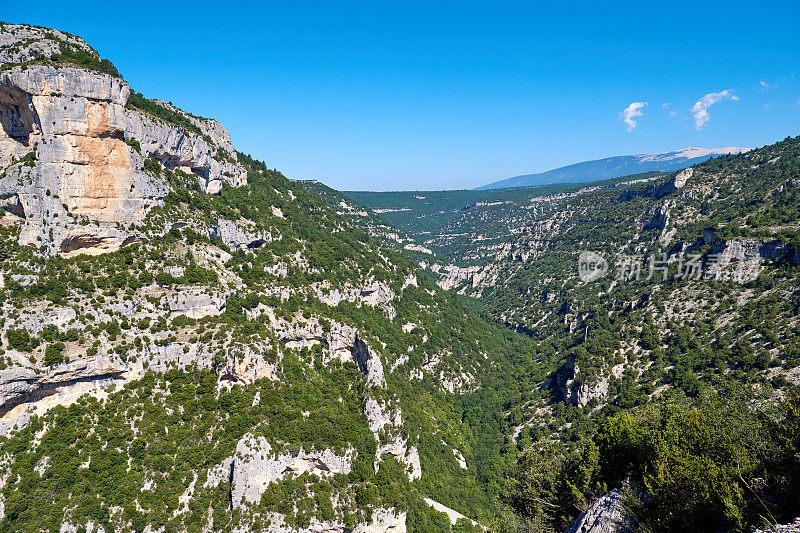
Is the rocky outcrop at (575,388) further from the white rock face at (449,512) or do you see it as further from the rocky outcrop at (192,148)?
the rocky outcrop at (192,148)

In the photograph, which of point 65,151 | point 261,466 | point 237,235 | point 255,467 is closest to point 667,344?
point 261,466

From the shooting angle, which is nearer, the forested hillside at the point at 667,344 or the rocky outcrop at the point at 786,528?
the rocky outcrop at the point at 786,528

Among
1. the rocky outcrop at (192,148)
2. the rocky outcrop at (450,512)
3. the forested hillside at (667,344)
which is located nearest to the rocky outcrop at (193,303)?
the rocky outcrop at (192,148)

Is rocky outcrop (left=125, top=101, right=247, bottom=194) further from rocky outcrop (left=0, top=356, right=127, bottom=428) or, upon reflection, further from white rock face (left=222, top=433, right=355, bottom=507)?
white rock face (left=222, top=433, right=355, bottom=507)

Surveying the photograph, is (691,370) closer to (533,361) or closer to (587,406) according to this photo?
(587,406)

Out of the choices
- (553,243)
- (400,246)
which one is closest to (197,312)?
(400,246)

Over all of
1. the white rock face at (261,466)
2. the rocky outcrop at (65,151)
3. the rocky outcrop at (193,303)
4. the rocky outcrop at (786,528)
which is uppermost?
the rocky outcrop at (65,151)
